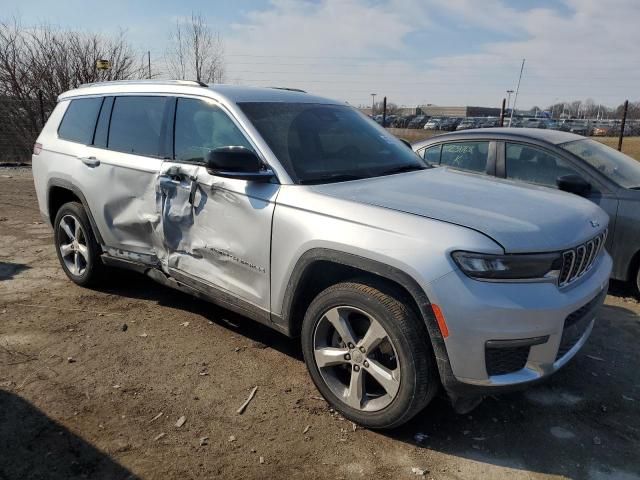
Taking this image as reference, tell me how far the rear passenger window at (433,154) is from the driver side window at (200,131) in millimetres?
3191

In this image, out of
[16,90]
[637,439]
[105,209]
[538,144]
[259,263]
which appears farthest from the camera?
[16,90]

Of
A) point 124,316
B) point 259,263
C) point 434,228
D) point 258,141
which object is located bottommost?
point 124,316

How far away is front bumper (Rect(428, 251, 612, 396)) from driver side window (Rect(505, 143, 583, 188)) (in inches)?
112

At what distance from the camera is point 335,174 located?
341 cm

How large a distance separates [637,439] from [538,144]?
10.6 ft

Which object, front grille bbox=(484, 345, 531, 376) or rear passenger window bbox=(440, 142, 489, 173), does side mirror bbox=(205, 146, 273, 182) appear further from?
rear passenger window bbox=(440, 142, 489, 173)

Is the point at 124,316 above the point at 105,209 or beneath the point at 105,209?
beneath

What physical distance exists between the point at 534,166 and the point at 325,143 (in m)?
2.77

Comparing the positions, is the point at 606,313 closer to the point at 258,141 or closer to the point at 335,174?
the point at 335,174

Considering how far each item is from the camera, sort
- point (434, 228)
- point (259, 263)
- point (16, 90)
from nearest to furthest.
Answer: point (434, 228) → point (259, 263) → point (16, 90)

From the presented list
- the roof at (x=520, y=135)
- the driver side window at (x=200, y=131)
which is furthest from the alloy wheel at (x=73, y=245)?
the roof at (x=520, y=135)

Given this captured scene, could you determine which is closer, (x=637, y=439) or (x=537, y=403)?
(x=637, y=439)

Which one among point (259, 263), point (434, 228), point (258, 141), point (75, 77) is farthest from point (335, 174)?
point (75, 77)

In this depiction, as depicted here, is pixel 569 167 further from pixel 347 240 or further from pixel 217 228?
pixel 217 228
